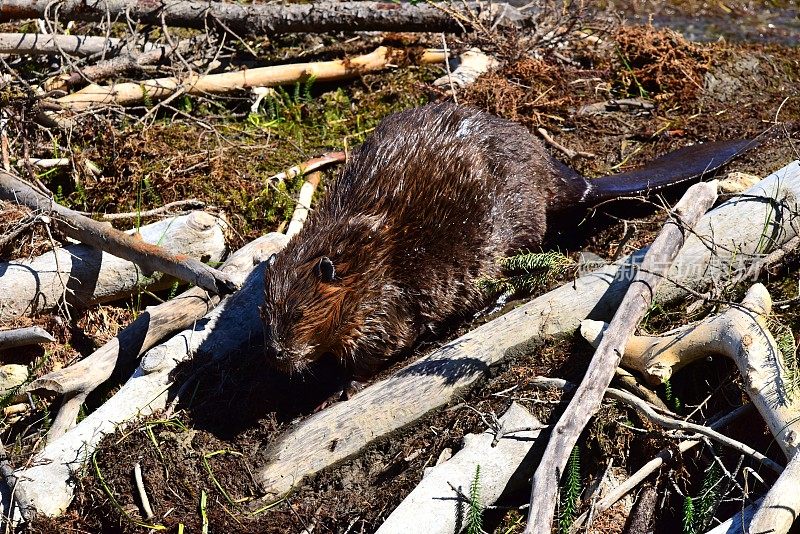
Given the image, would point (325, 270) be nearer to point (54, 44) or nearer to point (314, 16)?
point (314, 16)

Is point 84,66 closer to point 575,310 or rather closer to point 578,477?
point 575,310

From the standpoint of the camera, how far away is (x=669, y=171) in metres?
4.21

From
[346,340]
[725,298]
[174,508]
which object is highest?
[725,298]

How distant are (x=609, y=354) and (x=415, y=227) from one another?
108 centimetres

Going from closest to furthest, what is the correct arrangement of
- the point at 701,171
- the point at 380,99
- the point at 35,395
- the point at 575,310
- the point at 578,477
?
the point at 578,477 < the point at 575,310 < the point at 35,395 < the point at 701,171 < the point at 380,99

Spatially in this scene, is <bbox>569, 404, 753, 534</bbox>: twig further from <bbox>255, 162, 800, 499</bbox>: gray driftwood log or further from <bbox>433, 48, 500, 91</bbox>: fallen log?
<bbox>433, 48, 500, 91</bbox>: fallen log

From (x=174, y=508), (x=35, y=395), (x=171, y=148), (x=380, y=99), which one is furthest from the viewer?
(x=380, y=99)

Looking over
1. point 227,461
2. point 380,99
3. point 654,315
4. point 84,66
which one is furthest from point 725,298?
point 84,66

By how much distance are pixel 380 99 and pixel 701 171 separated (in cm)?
202

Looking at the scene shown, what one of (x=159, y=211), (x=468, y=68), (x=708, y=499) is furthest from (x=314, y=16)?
(x=708, y=499)

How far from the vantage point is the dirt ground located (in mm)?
3283

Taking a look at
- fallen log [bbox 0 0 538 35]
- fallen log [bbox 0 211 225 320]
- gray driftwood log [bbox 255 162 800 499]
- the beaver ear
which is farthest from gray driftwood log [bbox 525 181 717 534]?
fallen log [bbox 0 0 538 35]

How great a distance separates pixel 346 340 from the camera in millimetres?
3758

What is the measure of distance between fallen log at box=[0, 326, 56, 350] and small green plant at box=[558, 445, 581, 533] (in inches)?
80.6
